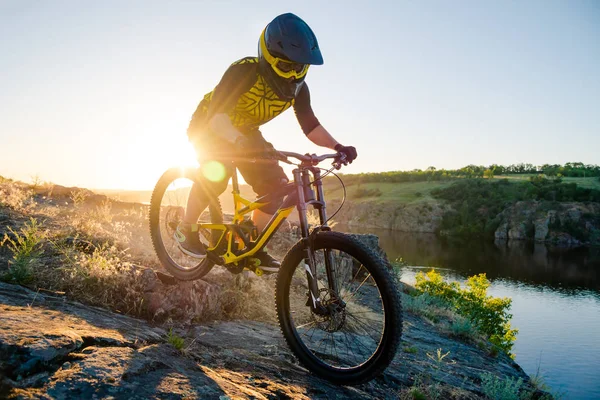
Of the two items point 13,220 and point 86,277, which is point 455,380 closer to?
point 86,277

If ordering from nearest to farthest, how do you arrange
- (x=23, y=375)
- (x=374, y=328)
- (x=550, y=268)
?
(x=23, y=375), (x=374, y=328), (x=550, y=268)

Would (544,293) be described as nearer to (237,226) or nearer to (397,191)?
(237,226)

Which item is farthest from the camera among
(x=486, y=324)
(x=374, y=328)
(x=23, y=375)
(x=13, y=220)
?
(x=486, y=324)

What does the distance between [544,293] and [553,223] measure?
2571 inches

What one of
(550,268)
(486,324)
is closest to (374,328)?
(486,324)

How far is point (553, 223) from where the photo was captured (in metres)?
112

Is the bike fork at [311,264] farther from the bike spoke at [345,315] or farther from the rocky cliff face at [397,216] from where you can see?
the rocky cliff face at [397,216]

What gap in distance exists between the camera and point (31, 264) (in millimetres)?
4480

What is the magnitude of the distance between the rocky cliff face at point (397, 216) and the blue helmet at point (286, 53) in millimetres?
131565

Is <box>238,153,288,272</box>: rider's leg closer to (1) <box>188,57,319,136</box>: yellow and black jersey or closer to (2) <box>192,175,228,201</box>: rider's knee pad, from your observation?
(2) <box>192,175,228,201</box>: rider's knee pad

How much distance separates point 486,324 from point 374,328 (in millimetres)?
30537

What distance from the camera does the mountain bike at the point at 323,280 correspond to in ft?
11.0

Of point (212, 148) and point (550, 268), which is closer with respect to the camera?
point (212, 148)

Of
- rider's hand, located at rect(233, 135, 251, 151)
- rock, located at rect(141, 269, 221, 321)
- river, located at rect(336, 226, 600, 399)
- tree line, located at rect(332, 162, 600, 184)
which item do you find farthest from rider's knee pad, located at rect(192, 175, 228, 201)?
tree line, located at rect(332, 162, 600, 184)
